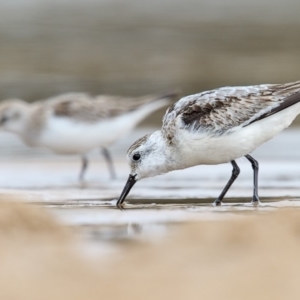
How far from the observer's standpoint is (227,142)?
7879 mm

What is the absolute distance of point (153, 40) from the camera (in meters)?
19.8

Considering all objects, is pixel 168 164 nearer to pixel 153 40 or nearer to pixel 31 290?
pixel 31 290

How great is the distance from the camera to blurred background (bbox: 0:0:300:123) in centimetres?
1686

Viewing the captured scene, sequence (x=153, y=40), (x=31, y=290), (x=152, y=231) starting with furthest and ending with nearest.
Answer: (x=153, y=40) < (x=152, y=231) < (x=31, y=290)

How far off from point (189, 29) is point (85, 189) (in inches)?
457

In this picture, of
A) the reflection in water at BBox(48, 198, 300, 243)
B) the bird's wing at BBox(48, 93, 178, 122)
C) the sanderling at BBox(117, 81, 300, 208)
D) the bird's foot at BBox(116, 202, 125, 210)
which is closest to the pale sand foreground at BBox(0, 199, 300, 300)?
the reflection in water at BBox(48, 198, 300, 243)

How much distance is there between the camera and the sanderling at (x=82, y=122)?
12109 mm

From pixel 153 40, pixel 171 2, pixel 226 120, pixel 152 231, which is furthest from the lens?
pixel 171 2

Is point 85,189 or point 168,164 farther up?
point 168,164

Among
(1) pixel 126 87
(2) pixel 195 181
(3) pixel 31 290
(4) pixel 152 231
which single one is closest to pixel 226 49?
(1) pixel 126 87

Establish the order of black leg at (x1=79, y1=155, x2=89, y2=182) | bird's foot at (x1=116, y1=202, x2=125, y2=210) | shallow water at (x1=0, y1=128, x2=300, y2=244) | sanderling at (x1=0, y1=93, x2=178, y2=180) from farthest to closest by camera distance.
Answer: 1. sanderling at (x1=0, y1=93, x2=178, y2=180)
2. black leg at (x1=79, y1=155, x2=89, y2=182)
3. bird's foot at (x1=116, y1=202, x2=125, y2=210)
4. shallow water at (x1=0, y1=128, x2=300, y2=244)

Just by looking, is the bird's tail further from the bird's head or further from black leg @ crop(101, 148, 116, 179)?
black leg @ crop(101, 148, 116, 179)

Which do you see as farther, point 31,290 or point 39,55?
point 39,55

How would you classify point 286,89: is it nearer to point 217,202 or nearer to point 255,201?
point 255,201
